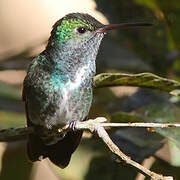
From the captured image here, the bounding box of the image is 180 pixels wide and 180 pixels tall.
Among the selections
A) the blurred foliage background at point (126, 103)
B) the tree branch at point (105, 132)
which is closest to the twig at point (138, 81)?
the blurred foliage background at point (126, 103)

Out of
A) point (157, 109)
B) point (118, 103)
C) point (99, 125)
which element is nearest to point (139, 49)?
point (118, 103)

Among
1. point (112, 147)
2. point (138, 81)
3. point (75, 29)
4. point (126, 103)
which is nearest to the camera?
point (112, 147)

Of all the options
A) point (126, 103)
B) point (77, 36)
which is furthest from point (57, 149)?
point (77, 36)

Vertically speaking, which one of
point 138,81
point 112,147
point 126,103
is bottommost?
point 112,147

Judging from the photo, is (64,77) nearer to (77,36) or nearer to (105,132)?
(77,36)

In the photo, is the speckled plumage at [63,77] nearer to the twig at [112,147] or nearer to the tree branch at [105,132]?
the tree branch at [105,132]

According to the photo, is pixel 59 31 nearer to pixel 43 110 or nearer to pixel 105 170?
pixel 43 110
